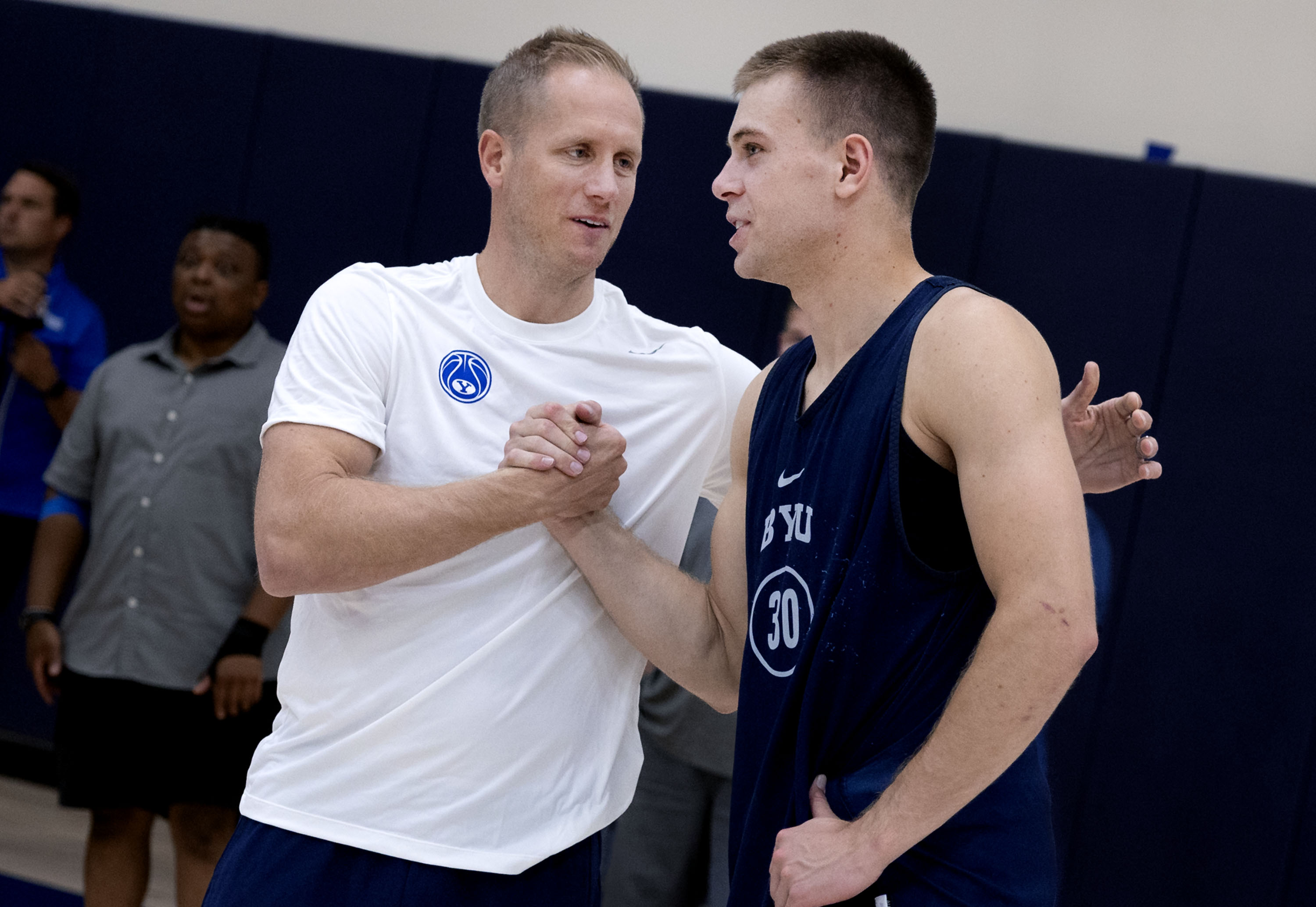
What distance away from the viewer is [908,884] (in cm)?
131

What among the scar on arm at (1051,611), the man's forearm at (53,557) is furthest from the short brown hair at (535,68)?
the man's forearm at (53,557)

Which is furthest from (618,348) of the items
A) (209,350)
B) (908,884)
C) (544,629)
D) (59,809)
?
(59,809)

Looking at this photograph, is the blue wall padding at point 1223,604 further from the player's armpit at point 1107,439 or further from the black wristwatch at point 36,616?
the black wristwatch at point 36,616

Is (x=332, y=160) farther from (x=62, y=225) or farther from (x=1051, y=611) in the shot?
(x=1051, y=611)

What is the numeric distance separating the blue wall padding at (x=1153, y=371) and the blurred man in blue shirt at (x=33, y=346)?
1.09m

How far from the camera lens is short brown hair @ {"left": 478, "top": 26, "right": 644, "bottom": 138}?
1.67m

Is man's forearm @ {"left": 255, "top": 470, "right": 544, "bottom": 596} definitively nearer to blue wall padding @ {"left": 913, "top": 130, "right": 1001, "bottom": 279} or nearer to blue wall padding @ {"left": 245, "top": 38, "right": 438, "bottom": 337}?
blue wall padding @ {"left": 913, "top": 130, "right": 1001, "bottom": 279}

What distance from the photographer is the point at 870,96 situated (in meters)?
1.53

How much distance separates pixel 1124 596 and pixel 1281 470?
2.02ft

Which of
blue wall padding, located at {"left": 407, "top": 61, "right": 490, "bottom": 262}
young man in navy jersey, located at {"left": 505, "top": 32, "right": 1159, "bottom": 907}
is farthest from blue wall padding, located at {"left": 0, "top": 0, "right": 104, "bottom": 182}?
young man in navy jersey, located at {"left": 505, "top": 32, "right": 1159, "bottom": 907}

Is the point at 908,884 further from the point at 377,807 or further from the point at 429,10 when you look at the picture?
the point at 429,10

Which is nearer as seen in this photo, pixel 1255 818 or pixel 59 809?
pixel 1255 818

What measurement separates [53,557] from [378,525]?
208cm

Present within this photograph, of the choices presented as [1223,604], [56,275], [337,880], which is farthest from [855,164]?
[56,275]
